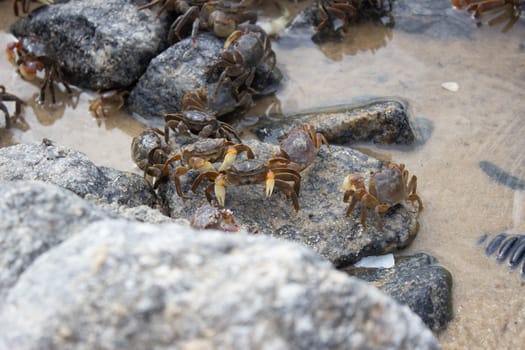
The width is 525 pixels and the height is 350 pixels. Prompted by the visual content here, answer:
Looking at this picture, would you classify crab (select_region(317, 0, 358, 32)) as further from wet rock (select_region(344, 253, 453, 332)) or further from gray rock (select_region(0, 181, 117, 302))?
gray rock (select_region(0, 181, 117, 302))

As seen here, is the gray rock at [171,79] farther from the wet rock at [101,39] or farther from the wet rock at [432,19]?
the wet rock at [432,19]

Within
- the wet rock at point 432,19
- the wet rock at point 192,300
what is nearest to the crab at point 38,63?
the wet rock at point 432,19

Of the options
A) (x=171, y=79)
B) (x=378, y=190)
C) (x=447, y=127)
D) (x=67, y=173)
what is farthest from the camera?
(x=171, y=79)

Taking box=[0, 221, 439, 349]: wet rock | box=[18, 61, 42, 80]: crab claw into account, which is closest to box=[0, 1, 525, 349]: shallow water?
box=[18, 61, 42, 80]: crab claw

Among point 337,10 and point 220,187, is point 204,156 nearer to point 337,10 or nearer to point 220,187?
point 220,187

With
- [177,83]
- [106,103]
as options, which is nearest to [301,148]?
[177,83]
